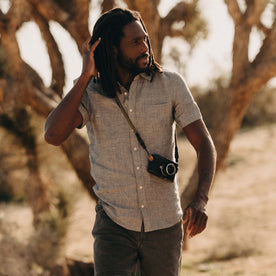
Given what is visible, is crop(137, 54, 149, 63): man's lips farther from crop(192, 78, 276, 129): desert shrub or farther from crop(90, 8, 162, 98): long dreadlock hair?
crop(192, 78, 276, 129): desert shrub

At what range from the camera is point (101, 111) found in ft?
7.27

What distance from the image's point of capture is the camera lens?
2148 mm

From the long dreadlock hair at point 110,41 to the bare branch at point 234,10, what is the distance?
3.80 m

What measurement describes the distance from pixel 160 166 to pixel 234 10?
13.6ft

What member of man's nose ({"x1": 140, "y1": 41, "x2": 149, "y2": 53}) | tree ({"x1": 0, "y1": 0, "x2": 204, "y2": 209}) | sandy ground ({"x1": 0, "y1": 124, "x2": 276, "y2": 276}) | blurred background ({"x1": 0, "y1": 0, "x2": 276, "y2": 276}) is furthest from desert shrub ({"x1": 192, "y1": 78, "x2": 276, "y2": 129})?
man's nose ({"x1": 140, "y1": 41, "x2": 149, "y2": 53})

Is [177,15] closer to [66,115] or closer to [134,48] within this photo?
[134,48]

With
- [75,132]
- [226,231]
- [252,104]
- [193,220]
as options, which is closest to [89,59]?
[193,220]

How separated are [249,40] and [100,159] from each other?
4.09 m

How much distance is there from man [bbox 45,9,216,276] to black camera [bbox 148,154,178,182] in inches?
1.3

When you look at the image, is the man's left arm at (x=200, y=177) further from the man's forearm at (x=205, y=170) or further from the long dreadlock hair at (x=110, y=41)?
the long dreadlock hair at (x=110, y=41)

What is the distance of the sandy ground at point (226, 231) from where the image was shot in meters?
5.43

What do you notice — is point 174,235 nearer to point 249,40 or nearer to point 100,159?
point 100,159

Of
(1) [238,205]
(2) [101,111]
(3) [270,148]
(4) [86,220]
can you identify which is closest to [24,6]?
(2) [101,111]

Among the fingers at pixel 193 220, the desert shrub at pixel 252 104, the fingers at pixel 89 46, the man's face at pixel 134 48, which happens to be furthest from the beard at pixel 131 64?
the desert shrub at pixel 252 104
